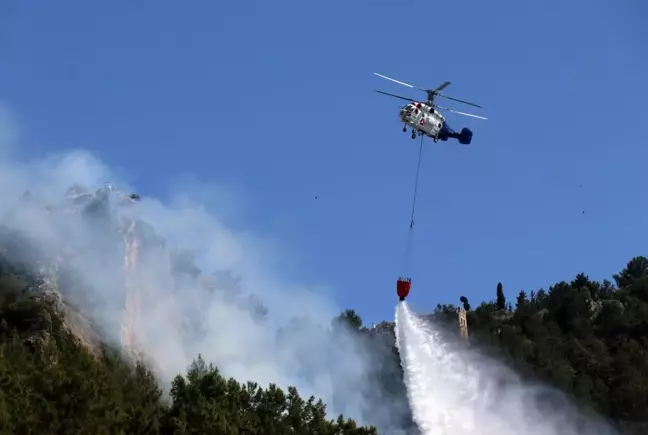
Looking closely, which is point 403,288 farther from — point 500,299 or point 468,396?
point 500,299

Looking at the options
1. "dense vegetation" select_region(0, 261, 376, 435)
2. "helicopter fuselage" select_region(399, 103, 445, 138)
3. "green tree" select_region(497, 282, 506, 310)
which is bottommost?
"dense vegetation" select_region(0, 261, 376, 435)

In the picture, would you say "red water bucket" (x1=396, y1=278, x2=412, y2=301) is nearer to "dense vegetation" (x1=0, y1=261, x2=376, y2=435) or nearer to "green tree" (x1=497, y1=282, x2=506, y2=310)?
"dense vegetation" (x1=0, y1=261, x2=376, y2=435)

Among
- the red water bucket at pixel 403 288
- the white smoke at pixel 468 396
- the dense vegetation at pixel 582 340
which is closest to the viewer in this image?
the red water bucket at pixel 403 288

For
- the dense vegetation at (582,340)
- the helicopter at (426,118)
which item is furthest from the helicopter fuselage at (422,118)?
the dense vegetation at (582,340)

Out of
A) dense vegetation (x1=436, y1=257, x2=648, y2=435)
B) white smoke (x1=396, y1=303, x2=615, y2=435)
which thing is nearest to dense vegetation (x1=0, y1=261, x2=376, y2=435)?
white smoke (x1=396, y1=303, x2=615, y2=435)

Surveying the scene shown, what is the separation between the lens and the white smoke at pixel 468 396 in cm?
10488

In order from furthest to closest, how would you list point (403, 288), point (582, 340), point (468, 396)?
point (582, 340)
point (468, 396)
point (403, 288)

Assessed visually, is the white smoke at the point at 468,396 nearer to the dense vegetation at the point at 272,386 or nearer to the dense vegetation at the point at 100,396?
the dense vegetation at the point at 272,386

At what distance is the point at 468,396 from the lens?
11088 centimetres

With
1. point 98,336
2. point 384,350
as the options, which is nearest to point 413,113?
point 98,336

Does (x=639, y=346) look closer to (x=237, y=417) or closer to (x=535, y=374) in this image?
(x=535, y=374)

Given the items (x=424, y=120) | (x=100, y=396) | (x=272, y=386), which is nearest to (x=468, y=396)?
(x=272, y=386)

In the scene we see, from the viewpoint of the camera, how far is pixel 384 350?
144 m

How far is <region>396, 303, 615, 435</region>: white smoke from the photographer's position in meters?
105
